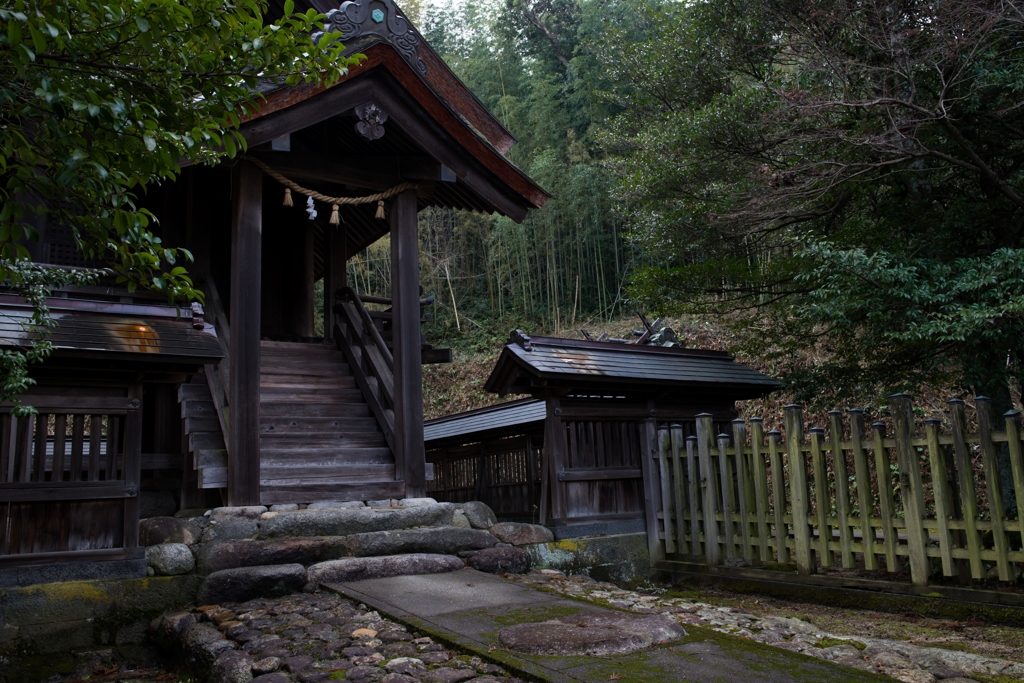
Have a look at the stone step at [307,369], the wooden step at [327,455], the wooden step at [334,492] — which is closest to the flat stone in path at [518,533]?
the wooden step at [334,492]

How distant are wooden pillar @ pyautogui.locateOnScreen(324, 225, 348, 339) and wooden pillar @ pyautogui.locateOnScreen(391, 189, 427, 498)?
2.34m

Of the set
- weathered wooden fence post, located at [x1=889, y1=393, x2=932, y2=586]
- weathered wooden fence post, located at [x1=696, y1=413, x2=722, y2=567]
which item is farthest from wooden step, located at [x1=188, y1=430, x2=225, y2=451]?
weathered wooden fence post, located at [x1=889, y1=393, x2=932, y2=586]

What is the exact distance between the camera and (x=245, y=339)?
7.07 metres

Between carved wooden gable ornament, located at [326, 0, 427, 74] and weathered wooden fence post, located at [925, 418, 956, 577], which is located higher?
carved wooden gable ornament, located at [326, 0, 427, 74]

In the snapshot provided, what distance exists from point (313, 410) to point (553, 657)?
5378 mm

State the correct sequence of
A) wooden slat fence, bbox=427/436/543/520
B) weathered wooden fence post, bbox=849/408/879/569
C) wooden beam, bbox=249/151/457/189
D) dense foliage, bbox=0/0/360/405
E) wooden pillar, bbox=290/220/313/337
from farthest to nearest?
wooden slat fence, bbox=427/436/543/520
wooden pillar, bbox=290/220/313/337
wooden beam, bbox=249/151/457/189
weathered wooden fence post, bbox=849/408/879/569
dense foliage, bbox=0/0/360/405

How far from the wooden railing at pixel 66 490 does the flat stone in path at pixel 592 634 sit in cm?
367

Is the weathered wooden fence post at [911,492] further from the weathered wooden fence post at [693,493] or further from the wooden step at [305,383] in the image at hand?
the wooden step at [305,383]

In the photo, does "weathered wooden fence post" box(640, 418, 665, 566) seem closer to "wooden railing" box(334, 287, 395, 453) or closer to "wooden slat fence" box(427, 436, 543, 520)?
"wooden slat fence" box(427, 436, 543, 520)

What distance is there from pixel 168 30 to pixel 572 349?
654 centimetres

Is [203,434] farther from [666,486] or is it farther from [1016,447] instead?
[1016,447]

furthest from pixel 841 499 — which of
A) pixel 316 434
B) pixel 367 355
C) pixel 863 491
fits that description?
pixel 367 355

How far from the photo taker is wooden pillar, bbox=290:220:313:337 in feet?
34.4

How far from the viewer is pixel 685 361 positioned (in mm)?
10297
